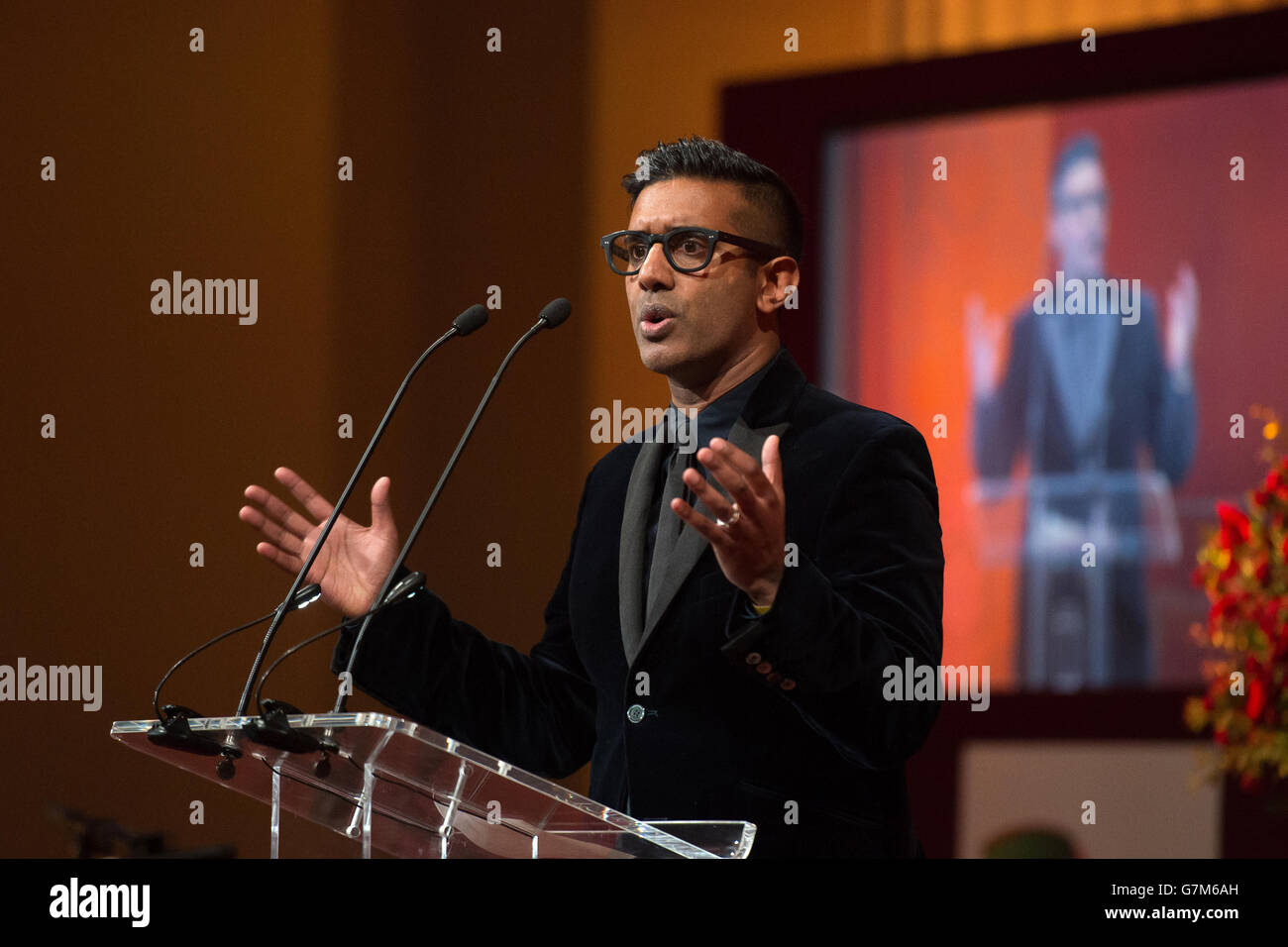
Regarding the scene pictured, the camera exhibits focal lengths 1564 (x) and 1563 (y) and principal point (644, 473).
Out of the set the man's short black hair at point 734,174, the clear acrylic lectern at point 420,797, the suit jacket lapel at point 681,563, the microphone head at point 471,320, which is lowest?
the clear acrylic lectern at point 420,797

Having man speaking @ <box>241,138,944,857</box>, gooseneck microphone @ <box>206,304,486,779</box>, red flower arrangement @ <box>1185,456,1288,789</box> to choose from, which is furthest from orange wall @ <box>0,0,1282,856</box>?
gooseneck microphone @ <box>206,304,486,779</box>

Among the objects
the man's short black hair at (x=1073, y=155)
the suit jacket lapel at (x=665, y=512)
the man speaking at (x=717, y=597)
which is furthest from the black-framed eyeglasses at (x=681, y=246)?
the man's short black hair at (x=1073, y=155)

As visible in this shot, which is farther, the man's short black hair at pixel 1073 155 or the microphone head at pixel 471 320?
the man's short black hair at pixel 1073 155

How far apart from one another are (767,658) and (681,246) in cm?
64

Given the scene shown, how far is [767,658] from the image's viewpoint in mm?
1477

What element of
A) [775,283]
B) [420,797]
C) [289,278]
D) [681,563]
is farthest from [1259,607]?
[289,278]

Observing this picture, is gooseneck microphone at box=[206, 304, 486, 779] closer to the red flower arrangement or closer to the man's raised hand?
the man's raised hand

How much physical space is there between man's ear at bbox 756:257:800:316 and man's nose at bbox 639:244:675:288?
13cm

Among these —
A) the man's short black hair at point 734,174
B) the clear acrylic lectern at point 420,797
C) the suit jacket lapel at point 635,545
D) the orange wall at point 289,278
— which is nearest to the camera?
the clear acrylic lectern at point 420,797

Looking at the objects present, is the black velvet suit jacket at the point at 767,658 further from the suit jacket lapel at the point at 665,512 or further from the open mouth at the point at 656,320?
the open mouth at the point at 656,320

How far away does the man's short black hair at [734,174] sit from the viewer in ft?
6.43

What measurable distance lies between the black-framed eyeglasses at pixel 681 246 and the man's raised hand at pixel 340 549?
0.43m

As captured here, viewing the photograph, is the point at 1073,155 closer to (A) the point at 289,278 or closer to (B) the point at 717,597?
Result: (A) the point at 289,278

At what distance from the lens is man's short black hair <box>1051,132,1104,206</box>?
12.0 ft
